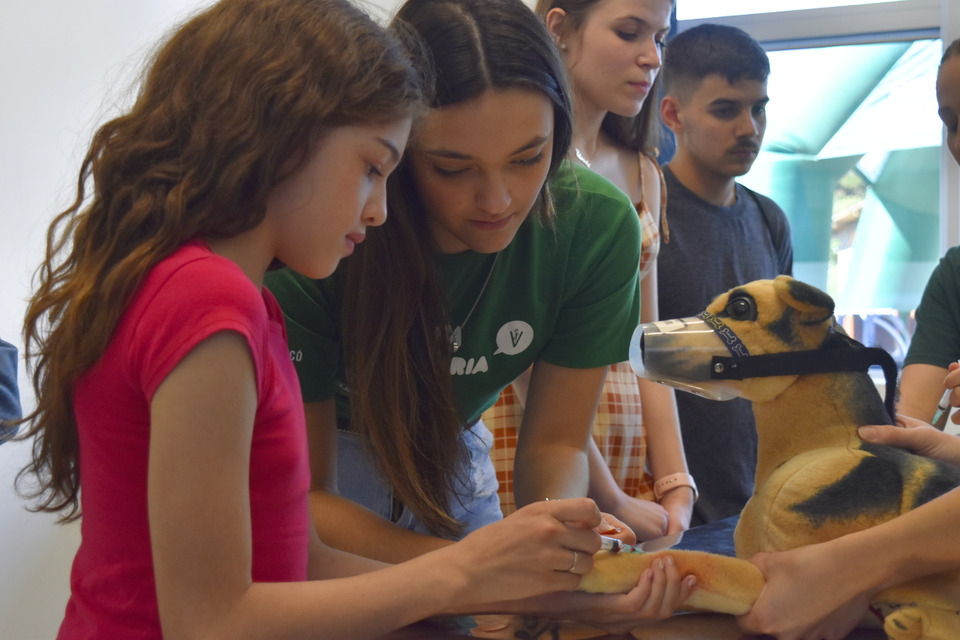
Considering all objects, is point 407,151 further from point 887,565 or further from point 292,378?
point 887,565

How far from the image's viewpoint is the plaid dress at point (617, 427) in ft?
5.09

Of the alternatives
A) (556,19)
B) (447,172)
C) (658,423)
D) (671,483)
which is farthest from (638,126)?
(447,172)

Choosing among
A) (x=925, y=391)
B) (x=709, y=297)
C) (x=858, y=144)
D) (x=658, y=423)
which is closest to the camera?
(x=925, y=391)

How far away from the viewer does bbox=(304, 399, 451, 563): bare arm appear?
3.27ft

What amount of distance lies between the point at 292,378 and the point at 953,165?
7.86 ft

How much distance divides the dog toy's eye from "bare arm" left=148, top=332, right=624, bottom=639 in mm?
366

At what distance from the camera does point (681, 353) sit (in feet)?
2.74

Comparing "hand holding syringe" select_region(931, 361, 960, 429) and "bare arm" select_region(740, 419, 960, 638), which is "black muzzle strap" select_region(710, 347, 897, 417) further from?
"hand holding syringe" select_region(931, 361, 960, 429)

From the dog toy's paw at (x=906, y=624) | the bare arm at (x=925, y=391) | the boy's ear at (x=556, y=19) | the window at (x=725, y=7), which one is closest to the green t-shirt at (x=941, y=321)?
the bare arm at (x=925, y=391)

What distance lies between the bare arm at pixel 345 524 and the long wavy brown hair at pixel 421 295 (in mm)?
41

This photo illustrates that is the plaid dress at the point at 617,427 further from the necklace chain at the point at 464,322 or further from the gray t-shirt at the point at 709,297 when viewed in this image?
the necklace chain at the point at 464,322

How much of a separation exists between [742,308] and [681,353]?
0.08m

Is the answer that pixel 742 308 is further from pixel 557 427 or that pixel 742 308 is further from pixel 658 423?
pixel 658 423

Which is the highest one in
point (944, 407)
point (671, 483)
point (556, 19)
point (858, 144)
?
point (556, 19)
